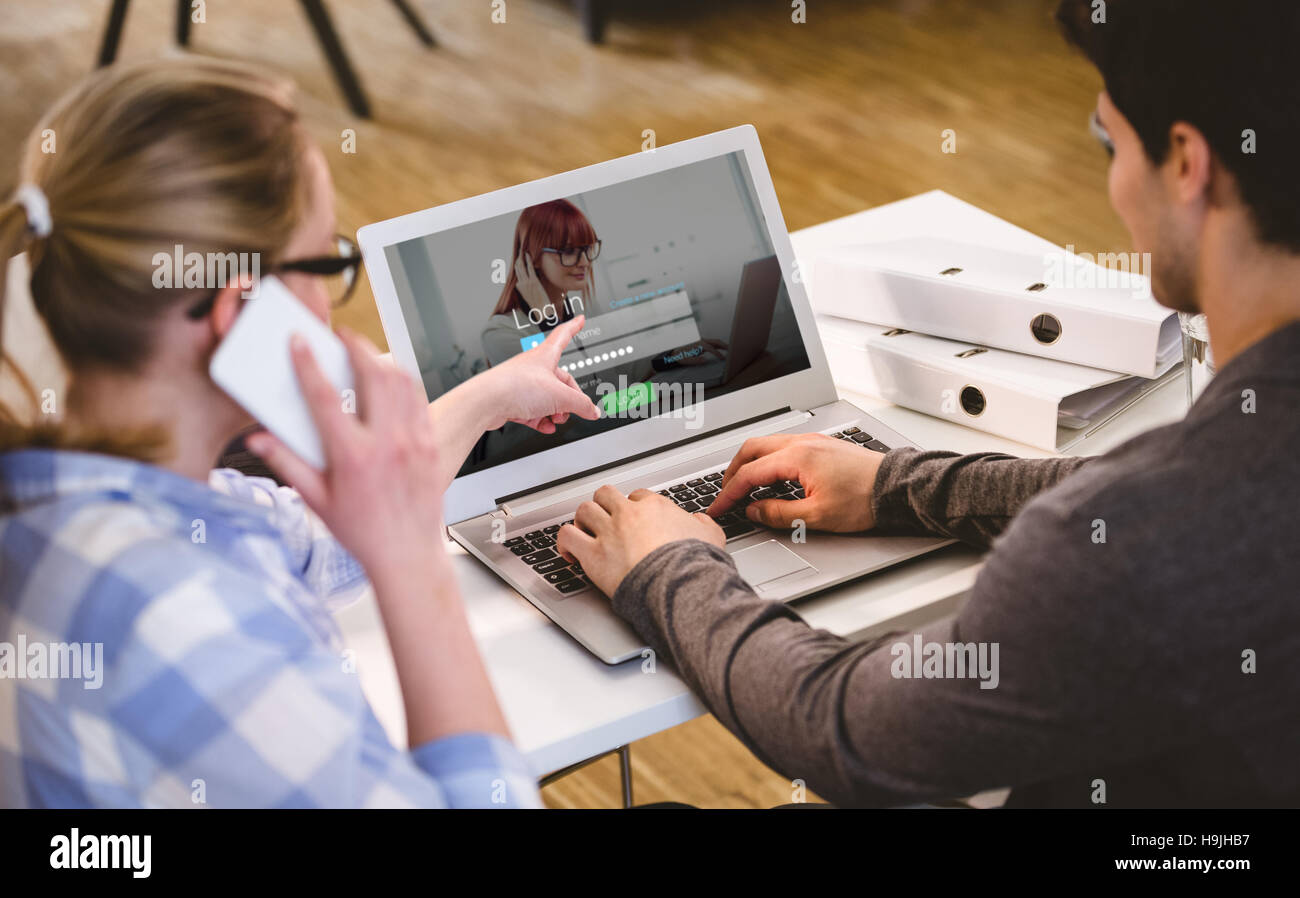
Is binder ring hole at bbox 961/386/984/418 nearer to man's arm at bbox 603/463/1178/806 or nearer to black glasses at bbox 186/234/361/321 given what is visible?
man's arm at bbox 603/463/1178/806

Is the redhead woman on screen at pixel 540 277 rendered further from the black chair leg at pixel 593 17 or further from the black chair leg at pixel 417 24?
the black chair leg at pixel 417 24

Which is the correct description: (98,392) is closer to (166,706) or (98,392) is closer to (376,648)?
(166,706)

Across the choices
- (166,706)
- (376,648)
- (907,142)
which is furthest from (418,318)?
(907,142)

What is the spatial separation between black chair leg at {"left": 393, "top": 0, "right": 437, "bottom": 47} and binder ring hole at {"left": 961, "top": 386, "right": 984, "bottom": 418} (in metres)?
3.89

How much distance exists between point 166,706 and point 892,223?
1.41 metres

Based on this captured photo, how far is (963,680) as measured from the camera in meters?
0.86

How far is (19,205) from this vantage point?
31.3 inches

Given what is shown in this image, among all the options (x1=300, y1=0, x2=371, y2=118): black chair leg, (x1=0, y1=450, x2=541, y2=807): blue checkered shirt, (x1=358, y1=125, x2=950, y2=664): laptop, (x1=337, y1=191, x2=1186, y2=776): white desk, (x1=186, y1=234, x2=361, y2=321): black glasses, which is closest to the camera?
(x1=0, y1=450, x2=541, y2=807): blue checkered shirt

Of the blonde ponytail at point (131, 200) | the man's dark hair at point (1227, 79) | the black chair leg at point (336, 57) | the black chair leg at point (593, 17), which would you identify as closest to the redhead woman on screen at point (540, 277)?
the blonde ponytail at point (131, 200)

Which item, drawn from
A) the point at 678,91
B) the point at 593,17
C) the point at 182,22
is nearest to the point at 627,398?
the point at 678,91

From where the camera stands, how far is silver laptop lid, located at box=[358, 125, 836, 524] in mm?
1316

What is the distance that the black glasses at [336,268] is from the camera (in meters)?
0.87

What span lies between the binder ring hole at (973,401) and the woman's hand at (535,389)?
1.41ft

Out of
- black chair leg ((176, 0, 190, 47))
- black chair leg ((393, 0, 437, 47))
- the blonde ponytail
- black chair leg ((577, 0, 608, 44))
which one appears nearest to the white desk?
the blonde ponytail
